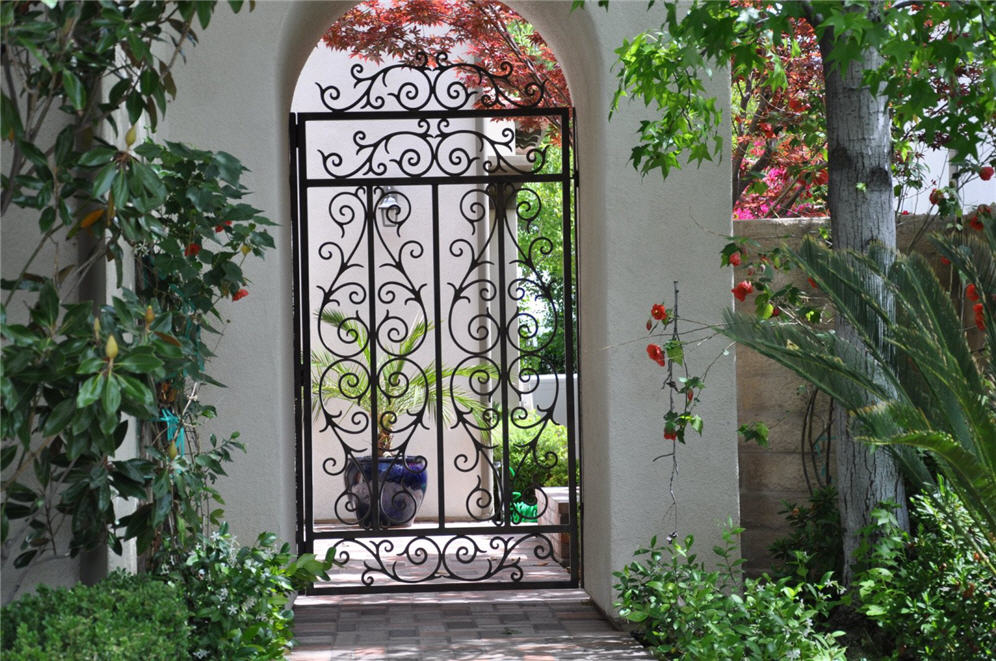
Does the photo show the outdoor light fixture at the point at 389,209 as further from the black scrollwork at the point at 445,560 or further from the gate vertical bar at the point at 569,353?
the black scrollwork at the point at 445,560

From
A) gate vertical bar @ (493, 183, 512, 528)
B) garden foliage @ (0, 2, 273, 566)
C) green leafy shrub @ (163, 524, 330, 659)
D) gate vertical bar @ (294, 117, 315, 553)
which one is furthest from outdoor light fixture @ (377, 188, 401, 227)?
green leafy shrub @ (163, 524, 330, 659)

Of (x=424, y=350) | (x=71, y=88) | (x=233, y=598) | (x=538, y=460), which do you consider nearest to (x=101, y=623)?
(x=233, y=598)

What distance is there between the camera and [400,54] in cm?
838

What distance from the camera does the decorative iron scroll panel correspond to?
21.0 ft

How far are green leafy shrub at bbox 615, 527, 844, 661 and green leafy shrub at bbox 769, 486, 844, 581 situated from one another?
475 millimetres

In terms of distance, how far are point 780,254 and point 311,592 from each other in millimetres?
3258

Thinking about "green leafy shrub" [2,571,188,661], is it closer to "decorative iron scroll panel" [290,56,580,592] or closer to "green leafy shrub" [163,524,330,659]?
"green leafy shrub" [163,524,330,659]

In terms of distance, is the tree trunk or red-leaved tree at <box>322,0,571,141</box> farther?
red-leaved tree at <box>322,0,571,141</box>

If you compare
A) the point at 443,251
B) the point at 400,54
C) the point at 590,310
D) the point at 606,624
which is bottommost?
the point at 606,624

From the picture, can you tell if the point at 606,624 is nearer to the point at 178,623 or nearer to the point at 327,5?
the point at 178,623

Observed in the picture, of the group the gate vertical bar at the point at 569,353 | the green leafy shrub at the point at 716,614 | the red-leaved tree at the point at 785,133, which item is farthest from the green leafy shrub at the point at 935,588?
the red-leaved tree at the point at 785,133

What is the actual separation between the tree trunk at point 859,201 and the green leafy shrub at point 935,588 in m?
0.21

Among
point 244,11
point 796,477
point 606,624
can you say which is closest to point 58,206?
point 244,11

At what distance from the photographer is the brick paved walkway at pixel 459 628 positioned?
17.0ft
